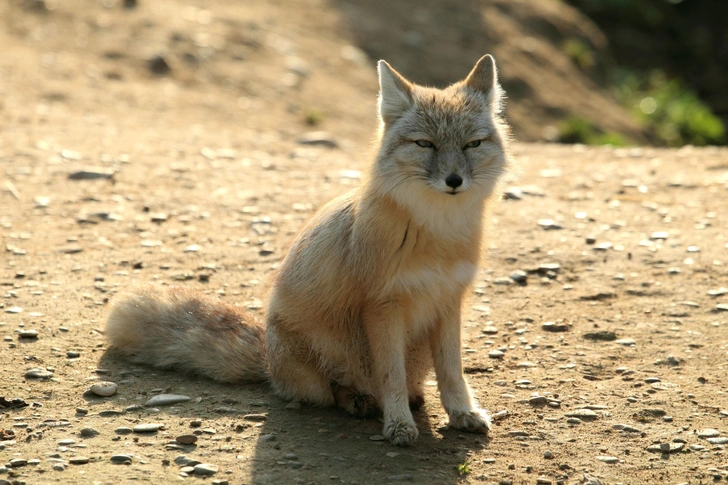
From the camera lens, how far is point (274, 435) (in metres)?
4.21

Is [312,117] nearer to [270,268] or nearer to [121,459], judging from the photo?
[270,268]

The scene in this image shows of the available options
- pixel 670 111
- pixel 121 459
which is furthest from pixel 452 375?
pixel 670 111

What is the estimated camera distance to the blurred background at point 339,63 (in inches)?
427

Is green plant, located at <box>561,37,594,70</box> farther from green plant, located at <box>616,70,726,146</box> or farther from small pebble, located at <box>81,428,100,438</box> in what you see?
small pebble, located at <box>81,428,100,438</box>

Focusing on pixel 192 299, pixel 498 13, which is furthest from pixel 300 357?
pixel 498 13

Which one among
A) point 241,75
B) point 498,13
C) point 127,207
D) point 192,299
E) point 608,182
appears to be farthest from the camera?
point 498,13

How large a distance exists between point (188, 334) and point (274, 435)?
951mm

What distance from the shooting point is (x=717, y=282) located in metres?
6.04

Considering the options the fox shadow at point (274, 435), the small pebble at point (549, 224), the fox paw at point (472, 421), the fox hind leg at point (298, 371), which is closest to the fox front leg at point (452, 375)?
the fox paw at point (472, 421)

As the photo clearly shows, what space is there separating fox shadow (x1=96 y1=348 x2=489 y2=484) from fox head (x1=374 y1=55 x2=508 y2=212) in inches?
47.4

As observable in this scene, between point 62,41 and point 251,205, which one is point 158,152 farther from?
point 62,41

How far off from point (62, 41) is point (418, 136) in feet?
29.1

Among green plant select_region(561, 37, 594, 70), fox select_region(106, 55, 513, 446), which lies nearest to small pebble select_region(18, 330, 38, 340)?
fox select_region(106, 55, 513, 446)

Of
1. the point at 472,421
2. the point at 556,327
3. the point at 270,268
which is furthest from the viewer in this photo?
the point at 270,268
